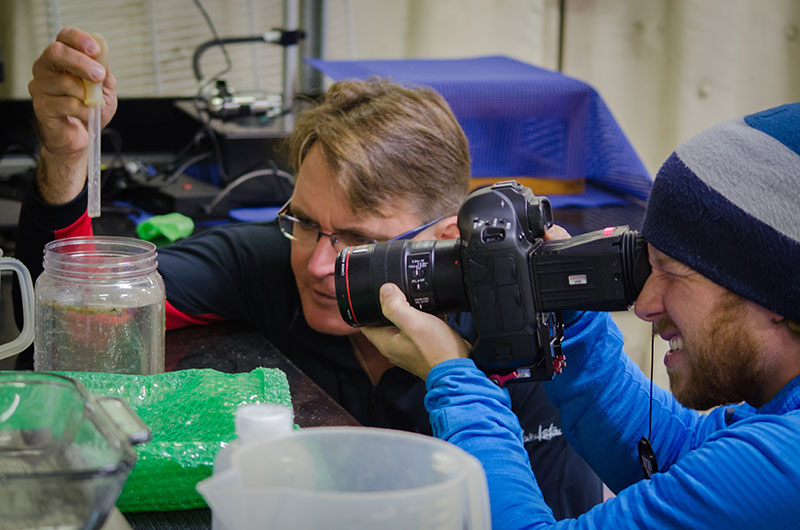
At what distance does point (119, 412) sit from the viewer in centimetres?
57

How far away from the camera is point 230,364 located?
1.06 meters

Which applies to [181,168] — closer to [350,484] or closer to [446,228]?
[446,228]

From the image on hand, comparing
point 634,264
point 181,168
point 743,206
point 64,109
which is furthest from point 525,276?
point 181,168

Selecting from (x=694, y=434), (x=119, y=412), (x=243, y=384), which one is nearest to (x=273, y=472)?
(x=119, y=412)

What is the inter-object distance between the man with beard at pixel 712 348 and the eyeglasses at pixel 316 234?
29 centimetres

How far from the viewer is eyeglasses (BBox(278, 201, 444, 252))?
3.92ft

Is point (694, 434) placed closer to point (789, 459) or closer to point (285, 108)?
point (789, 459)

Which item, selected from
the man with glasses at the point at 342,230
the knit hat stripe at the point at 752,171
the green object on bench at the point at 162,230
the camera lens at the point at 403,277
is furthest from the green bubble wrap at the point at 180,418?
the green object on bench at the point at 162,230

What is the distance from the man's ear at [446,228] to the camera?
122 centimetres

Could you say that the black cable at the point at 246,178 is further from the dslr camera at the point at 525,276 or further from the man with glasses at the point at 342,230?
the dslr camera at the point at 525,276

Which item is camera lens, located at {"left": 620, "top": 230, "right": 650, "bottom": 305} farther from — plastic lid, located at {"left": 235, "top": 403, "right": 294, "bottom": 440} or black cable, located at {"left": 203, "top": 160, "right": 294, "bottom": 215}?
black cable, located at {"left": 203, "top": 160, "right": 294, "bottom": 215}

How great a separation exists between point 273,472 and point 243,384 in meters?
0.34

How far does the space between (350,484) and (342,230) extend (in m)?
0.69

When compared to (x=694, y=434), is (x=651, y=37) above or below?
above
